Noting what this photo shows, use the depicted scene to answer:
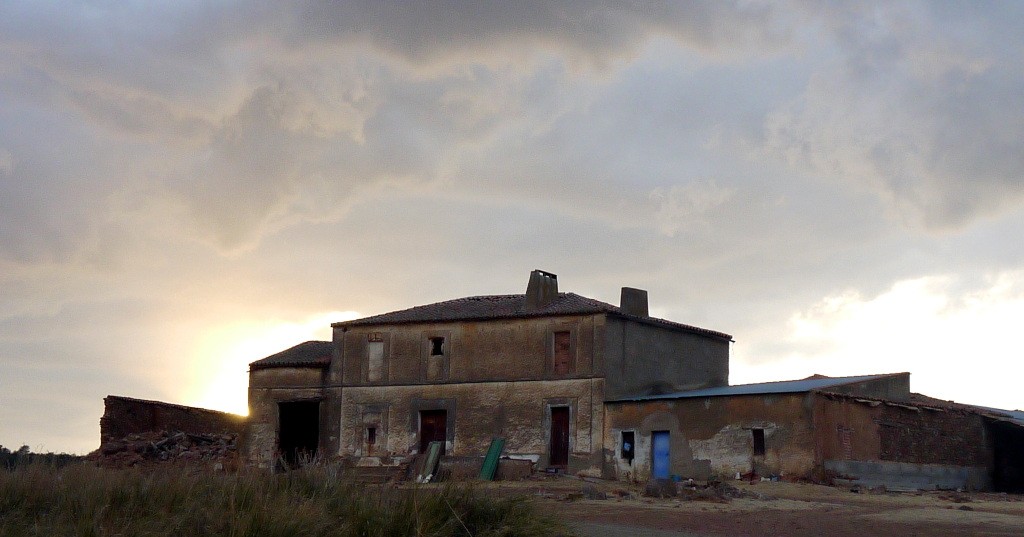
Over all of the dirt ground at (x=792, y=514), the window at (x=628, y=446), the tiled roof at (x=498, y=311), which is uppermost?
the tiled roof at (x=498, y=311)

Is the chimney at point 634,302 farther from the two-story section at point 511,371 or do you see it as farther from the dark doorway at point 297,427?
the dark doorway at point 297,427

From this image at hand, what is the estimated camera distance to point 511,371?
122 ft

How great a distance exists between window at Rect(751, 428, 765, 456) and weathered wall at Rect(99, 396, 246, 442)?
20.5 meters

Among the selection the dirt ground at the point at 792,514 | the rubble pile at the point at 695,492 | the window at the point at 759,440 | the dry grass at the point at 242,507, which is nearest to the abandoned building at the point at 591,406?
the window at the point at 759,440

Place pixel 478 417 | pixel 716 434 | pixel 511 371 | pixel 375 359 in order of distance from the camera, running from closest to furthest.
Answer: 1. pixel 716 434
2. pixel 511 371
3. pixel 478 417
4. pixel 375 359

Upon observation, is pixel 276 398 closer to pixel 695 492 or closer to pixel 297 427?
pixel 297 427

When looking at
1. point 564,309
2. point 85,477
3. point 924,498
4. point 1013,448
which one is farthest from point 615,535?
point 1013,448

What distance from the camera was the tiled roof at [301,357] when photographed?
1606 inches

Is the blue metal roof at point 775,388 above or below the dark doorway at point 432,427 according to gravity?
above

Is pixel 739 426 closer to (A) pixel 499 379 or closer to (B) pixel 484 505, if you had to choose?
(A) pixel 499 379

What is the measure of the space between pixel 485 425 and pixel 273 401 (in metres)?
8.66

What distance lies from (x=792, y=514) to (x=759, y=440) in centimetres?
983

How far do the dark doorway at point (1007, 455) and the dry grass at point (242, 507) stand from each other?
24.4 m

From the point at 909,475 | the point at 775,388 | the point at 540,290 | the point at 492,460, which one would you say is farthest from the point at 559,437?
the point at 909,475
